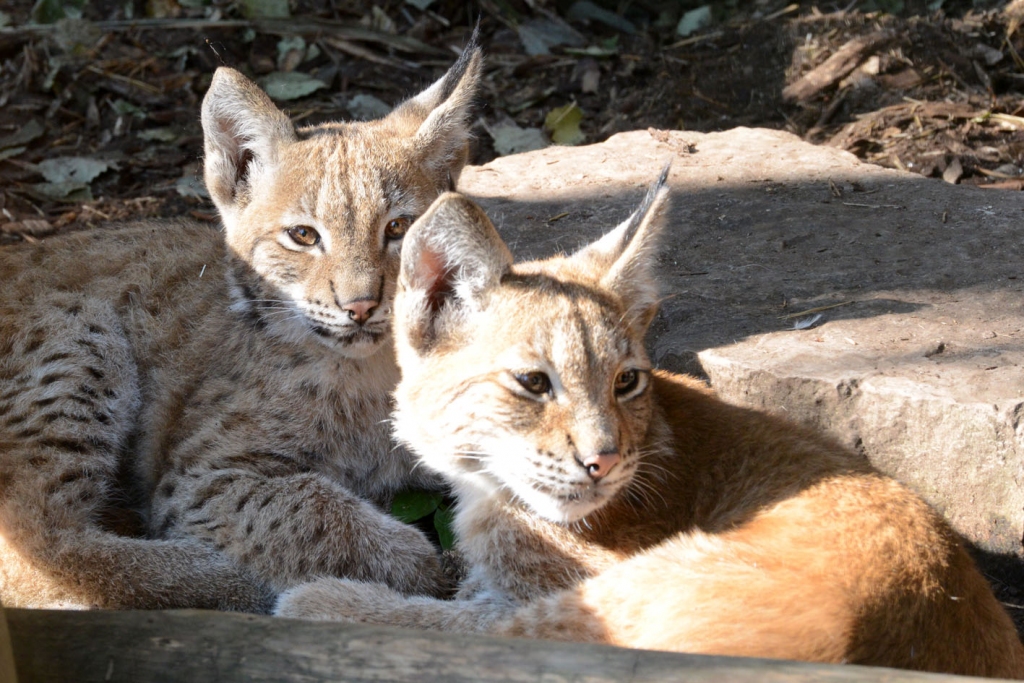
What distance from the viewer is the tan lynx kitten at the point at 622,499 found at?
3.33 metres

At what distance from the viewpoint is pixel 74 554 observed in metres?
4.55

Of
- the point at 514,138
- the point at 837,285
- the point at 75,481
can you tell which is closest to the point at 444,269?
the point at 75,481

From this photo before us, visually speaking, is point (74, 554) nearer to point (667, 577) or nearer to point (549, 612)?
point (549, 612)

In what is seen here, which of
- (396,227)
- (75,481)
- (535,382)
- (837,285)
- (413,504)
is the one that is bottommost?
(413,504)

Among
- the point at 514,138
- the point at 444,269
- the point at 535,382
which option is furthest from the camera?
the point at 514,138

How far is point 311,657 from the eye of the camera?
2.83 meters

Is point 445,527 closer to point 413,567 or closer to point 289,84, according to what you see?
point 413,567

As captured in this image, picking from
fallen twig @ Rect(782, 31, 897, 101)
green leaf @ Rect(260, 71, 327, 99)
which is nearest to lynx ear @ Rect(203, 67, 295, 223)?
green leaf @ Rect(260, 71, 327, 99)

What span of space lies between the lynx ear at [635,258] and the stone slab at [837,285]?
0.83 meters

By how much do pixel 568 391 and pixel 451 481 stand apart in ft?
2.69

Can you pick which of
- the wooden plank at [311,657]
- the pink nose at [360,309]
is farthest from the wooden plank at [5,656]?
the pink nose at [360,309]

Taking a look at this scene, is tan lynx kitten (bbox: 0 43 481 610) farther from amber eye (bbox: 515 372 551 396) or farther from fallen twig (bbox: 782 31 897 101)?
fallen twig (bbox: 782 31 897 101)

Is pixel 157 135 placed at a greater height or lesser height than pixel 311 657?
lesser

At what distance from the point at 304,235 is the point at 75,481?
154 centimetres
